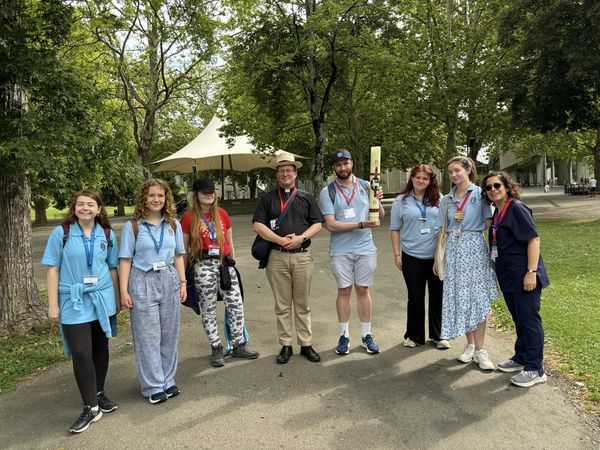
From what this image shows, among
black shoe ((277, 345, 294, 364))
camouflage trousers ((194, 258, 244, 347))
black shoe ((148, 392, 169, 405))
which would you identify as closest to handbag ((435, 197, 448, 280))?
black shoe ((277, 345, 294, 364))

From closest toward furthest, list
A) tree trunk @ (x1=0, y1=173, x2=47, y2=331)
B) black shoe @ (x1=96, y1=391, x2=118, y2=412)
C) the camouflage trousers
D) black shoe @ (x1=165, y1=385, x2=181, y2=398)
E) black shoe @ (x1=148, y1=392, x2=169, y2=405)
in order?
black shoe @ (x1=96, y1=391, x2=118, y2=412) < black shoe @ (x1=148, y1=392, x2=169, y2=405) < black shoe @ (x1=165, y1=385, x2=181, y2=398) < the camouflage trousers < tree trunk @ (x1=0, y1=173, x2=47, y2=331)

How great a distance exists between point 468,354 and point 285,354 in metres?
1.76

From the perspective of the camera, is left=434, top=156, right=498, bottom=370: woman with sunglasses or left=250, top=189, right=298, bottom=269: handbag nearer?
left=434, top=156, right=498, bottom=370: woman with sunglasses

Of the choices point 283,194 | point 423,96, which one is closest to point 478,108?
point 423,96

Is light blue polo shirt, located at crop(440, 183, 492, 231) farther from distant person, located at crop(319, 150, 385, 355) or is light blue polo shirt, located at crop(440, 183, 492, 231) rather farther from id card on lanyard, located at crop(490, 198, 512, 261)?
distant person, located at crop(319, 150, 385, 355)

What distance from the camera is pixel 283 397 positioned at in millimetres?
3951

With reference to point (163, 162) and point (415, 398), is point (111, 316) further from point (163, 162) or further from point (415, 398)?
point (163, 162)

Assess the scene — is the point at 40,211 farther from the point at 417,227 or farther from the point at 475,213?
the point at 475,213

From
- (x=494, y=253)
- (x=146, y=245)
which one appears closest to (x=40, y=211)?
(x=146, y=245)

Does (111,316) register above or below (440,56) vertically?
below

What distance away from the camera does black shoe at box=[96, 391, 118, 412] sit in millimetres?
3775

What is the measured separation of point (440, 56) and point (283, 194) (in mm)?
17963

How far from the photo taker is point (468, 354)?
459 centimetres

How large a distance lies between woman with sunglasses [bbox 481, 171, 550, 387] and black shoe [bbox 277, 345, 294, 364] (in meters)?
2.03
